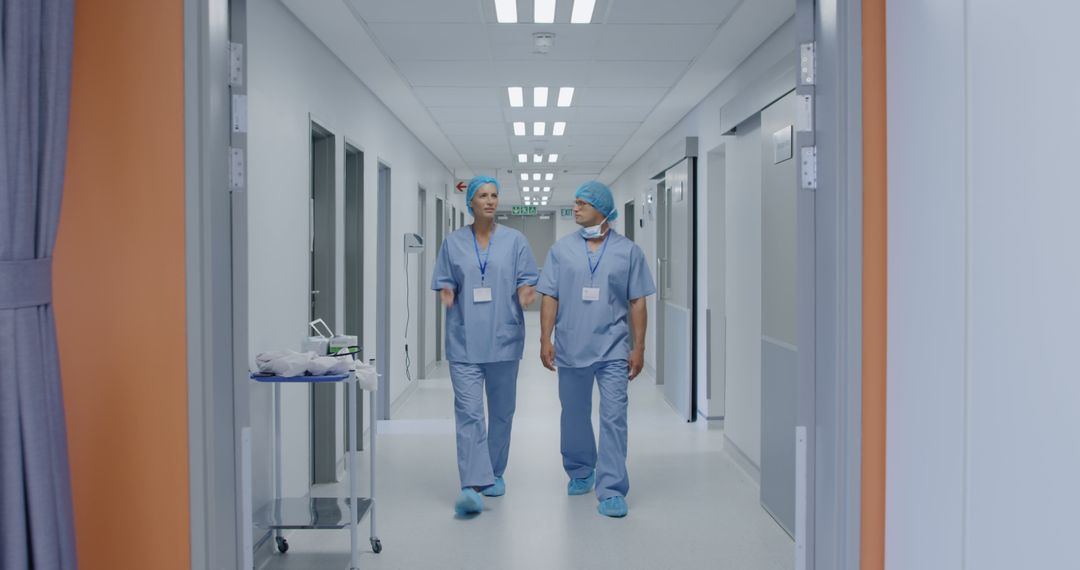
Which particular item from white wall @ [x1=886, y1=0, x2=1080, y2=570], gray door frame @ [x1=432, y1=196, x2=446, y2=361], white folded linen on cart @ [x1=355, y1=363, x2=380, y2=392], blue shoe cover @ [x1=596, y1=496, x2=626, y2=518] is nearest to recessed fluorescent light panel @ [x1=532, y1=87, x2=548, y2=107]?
blue shoe cover @ [x1=596, y1=496, x2=626, y2=518]

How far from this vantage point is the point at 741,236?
5.21 metres

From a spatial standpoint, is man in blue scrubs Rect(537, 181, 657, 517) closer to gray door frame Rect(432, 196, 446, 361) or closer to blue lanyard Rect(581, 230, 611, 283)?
blue lanyard Rect(581, 230, 611, 283)

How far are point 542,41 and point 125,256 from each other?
293 cm

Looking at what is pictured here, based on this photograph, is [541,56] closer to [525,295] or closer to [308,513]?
[525,295]

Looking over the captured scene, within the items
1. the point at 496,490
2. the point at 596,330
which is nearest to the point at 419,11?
the point at 596,330

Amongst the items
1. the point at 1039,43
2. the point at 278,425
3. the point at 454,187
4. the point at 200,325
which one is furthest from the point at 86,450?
the point at 454,187

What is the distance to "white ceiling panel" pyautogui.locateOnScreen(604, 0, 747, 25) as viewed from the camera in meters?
3.82

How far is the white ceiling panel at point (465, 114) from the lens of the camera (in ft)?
22.2

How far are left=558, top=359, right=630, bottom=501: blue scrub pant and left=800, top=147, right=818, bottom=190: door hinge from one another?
228 cm

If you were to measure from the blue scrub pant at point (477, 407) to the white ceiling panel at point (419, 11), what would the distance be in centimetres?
172

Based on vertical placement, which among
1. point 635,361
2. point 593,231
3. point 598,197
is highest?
point 598,197

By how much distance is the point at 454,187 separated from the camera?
12.9 m

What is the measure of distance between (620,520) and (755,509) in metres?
0.74

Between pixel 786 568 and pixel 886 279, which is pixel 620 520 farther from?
Answer: pixel 886 279
